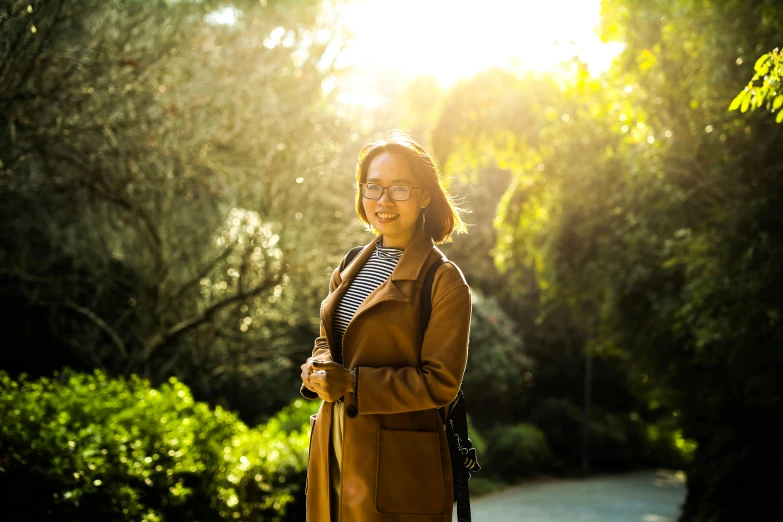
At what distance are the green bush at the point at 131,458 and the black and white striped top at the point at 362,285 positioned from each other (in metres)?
2.13

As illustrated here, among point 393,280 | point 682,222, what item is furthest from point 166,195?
point 393,280

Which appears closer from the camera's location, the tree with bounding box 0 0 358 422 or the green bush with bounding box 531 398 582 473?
the tree with bounding box 0 0 358 422

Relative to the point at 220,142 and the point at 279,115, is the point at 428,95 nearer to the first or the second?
the point at 279,115

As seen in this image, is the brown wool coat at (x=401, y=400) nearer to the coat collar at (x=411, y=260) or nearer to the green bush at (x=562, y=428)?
the coat collar at (x=411, y=260)

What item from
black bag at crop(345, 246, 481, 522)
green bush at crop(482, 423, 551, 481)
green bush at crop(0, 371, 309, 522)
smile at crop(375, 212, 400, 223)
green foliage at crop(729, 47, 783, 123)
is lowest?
green bush at crop(482, 423, 551, 481)

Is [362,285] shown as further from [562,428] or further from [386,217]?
[562,428]

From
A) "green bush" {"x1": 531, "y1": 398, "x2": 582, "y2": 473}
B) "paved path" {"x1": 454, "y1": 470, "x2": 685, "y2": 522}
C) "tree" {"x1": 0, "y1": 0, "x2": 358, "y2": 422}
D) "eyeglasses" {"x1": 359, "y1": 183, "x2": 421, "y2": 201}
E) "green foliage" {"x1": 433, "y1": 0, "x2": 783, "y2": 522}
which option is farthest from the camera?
"green bush" {"x1": 531, "y1": 398, "x2": 582, "y2": 473}

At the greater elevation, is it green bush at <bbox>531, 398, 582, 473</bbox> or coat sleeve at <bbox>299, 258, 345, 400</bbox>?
coat sleeve at <bbox>299, 258, 345, 400</bbox>

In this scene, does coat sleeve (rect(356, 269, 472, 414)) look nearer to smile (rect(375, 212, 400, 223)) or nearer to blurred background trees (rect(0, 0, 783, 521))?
smile (rect(375, 212, 400, 223))

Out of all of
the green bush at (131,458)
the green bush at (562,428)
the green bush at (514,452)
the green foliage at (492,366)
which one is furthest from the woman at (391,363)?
the green bush at (562,428)

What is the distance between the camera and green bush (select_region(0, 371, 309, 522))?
3914 millimetres

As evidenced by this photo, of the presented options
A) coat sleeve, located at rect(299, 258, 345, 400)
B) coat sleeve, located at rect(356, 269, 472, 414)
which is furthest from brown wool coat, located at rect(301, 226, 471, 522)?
coat sleeve, located at rect(299, 258, 345, 400)

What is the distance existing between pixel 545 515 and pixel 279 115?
20.4ft

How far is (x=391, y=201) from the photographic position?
2.55 metres
